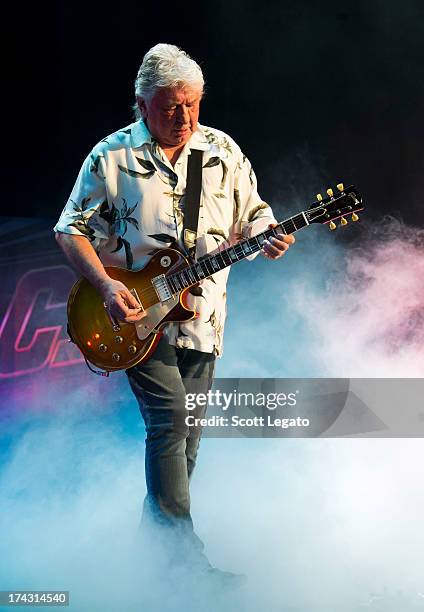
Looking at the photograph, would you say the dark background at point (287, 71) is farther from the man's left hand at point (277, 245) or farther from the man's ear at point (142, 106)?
the man's left hand at point (277, 245)

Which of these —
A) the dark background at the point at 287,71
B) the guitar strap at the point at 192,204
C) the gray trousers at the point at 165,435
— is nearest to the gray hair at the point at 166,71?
the guitar strap at the point at 192,204

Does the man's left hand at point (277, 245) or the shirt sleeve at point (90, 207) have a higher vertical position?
the shirt sleeve at point (90, 207)

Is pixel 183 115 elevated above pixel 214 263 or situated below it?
above

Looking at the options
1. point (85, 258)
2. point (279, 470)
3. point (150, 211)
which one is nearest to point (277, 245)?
point (150, 211)

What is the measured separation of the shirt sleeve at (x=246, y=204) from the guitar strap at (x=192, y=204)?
181 mm

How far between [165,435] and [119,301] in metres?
0.53

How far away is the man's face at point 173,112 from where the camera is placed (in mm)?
3303

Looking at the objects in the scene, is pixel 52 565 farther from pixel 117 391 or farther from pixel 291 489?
pixel 291 489

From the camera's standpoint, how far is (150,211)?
3381 mm

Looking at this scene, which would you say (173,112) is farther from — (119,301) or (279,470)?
(279,470)

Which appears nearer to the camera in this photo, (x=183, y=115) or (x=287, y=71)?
(x=183, y=115)

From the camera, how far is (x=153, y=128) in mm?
3418

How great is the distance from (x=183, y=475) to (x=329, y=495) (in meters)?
0.83

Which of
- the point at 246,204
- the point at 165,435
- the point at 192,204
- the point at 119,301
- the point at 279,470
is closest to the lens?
the point at 119,301
